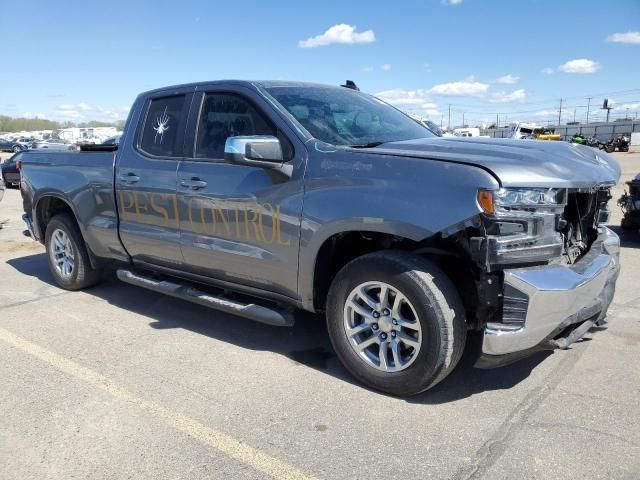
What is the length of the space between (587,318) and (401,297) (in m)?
1.19

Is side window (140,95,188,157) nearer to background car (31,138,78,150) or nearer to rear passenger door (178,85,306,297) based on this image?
rear passenger door (178,85,306,297)

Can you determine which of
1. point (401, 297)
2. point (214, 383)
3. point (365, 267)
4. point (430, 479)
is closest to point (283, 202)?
point (365, 267)

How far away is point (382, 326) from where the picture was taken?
342cm

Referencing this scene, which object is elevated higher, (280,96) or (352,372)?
(280,96)

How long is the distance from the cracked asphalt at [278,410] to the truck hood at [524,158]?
1.31m

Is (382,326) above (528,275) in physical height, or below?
below

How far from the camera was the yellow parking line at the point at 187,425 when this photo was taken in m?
2.75

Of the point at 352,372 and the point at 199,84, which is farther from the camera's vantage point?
the point at 199,84

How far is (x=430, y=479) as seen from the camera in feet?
8.62

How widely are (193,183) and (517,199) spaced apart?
95.0 inches

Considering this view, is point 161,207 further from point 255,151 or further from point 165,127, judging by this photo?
point 255,151

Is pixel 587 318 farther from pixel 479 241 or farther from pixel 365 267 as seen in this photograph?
pixel 365 267

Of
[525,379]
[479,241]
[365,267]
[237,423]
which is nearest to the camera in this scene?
[479,241]

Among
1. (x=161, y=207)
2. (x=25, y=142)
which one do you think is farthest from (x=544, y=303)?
(x=25, y=142)
